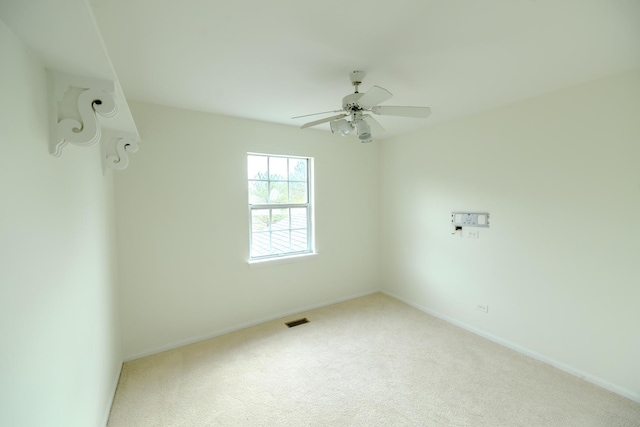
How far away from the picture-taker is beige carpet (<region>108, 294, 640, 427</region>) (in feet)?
5.76

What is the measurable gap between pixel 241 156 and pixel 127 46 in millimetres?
1432

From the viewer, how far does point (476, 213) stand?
2.84 metres

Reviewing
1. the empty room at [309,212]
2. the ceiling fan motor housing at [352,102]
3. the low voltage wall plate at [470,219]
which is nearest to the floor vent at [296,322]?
the empty room at [309,212]

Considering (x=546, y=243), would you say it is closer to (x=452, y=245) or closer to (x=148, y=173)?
(x=452, y=245)

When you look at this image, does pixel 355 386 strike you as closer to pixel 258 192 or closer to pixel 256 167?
pixel 258 192

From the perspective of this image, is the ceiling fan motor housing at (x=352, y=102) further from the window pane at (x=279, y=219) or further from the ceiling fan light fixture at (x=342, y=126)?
the window pane at (x=279, y=219)

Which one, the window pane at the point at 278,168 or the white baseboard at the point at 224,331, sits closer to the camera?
the white baseboard at the point at 224,331

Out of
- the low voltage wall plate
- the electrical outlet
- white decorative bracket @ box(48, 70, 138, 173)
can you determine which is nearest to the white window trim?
the low voltage wall plate

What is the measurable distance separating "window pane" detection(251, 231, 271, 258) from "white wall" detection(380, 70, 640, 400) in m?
2.06

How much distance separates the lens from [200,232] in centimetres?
271

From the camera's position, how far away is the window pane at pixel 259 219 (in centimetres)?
309

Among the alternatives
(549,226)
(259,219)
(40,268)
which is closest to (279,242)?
(259,219)

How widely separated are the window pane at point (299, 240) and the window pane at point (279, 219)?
6.1 inches

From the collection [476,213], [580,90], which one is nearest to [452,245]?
[476,213]
